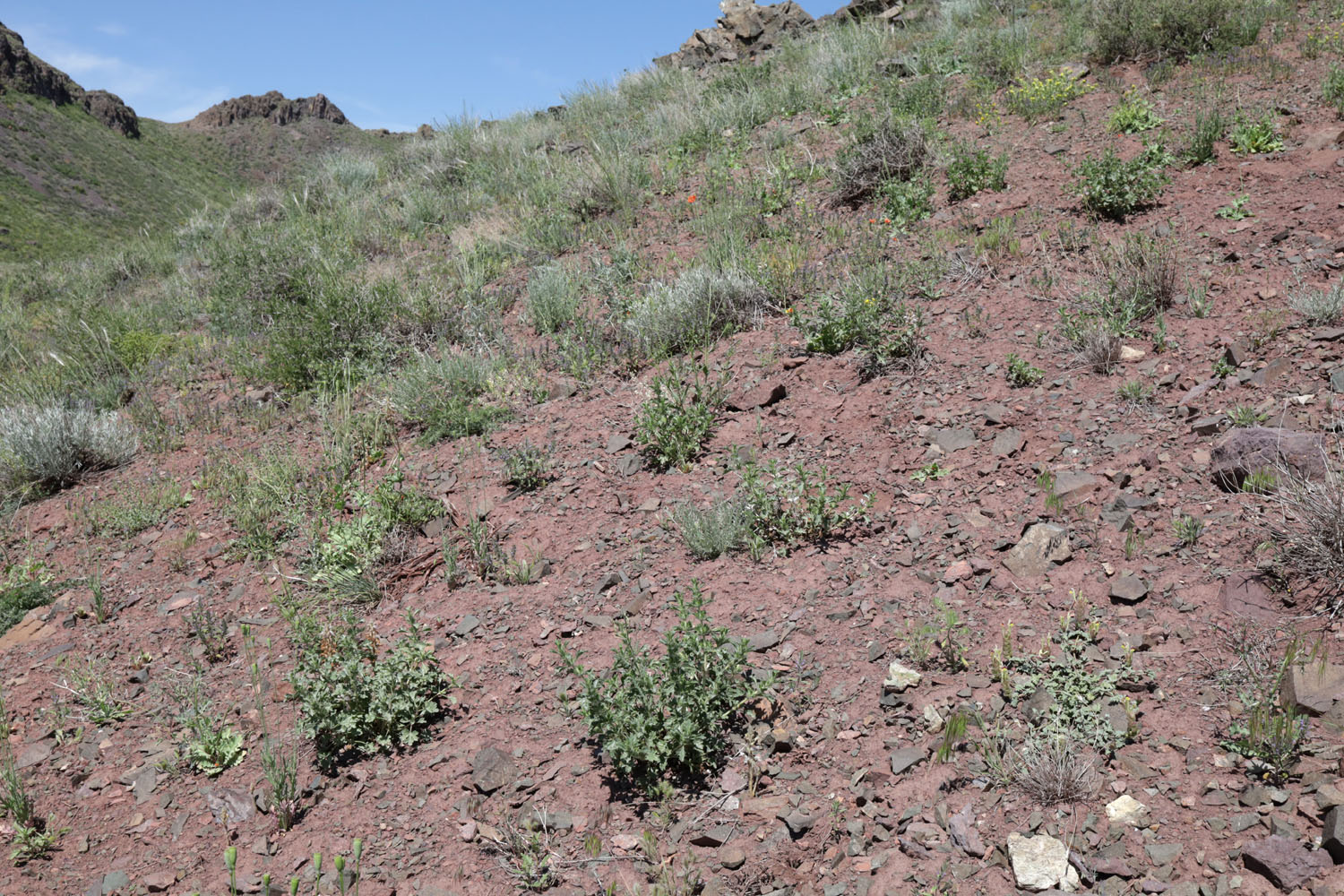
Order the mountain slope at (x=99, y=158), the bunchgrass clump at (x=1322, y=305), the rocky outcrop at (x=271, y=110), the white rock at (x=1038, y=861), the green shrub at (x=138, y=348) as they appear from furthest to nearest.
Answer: the rocky outcrop at (x=271, y=110)
the mountain slope at (x=99, y=158)
the green shrub at (x=138, y=348)
the bunchgrass clump at (x=1322, y=305)
the white rock at (x=1038, y=861)

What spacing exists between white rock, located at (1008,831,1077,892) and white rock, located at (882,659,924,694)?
73 cm

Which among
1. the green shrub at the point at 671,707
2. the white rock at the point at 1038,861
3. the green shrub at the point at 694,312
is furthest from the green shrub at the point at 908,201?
the white rock at the point at 1038,861

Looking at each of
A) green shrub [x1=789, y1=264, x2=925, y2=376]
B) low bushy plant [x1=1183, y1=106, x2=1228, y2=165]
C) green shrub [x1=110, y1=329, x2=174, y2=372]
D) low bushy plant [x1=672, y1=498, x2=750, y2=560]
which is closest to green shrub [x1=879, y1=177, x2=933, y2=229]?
green shrub [x1=789, y1=264, x2=925, y2=376]

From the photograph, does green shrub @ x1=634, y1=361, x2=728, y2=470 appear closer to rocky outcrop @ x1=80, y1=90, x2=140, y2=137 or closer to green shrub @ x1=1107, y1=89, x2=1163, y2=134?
green shrub @ x1=1107, y1=89, x2=1163, y2=134

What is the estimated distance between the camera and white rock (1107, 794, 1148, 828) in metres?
2.40

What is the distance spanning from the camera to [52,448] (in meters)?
6.11

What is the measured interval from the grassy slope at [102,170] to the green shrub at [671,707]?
928 inches

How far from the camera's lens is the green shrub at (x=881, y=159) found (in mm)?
7191

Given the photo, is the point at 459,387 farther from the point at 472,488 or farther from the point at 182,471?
the point at 182,471

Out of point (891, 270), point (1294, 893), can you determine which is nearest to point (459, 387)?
point (891, 270)

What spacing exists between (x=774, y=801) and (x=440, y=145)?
1224 centimetres

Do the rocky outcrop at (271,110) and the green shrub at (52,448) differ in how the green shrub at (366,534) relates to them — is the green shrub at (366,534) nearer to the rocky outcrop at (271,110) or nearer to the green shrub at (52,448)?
the green shrub at (52,448)

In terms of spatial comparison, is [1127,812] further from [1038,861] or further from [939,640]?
[939,640]

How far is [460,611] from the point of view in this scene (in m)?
4.17
